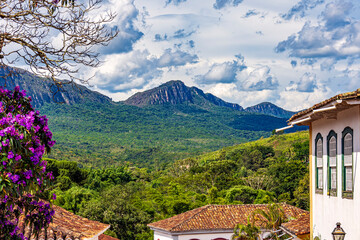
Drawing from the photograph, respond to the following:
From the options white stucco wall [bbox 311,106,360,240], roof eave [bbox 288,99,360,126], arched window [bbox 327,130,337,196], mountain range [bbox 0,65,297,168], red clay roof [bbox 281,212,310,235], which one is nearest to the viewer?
roof eave [bbox 288,99,360,126]

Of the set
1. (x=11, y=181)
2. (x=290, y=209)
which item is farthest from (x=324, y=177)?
(x=290, y=209)

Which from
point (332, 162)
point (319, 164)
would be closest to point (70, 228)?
point (319, 164)

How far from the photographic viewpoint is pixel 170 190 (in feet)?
160

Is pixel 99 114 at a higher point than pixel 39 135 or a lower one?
higher

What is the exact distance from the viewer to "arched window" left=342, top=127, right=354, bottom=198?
31.5 feet

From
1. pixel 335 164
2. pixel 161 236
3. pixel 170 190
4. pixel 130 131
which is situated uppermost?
pixel 130 131

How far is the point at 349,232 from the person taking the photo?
949 centimetres

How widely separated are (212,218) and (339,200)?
21.8 meters

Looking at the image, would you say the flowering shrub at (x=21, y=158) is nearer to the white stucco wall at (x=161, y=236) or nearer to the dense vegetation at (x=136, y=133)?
the white stucco wall at (x=161, y=236)

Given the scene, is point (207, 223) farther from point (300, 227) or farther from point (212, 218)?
point (300, 227)

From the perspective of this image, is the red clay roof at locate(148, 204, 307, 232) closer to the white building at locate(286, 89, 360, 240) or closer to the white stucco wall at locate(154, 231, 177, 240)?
the white stucco wall at locate(154, 231, 177, 240)

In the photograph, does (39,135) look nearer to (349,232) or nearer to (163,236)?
(349,232)

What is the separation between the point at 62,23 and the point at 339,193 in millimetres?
6538

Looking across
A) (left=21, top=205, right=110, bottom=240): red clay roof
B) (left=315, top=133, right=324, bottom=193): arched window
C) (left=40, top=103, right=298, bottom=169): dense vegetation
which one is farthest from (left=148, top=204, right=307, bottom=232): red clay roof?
(left=40, top=103, right=298, bottom=169): dense vegetation
